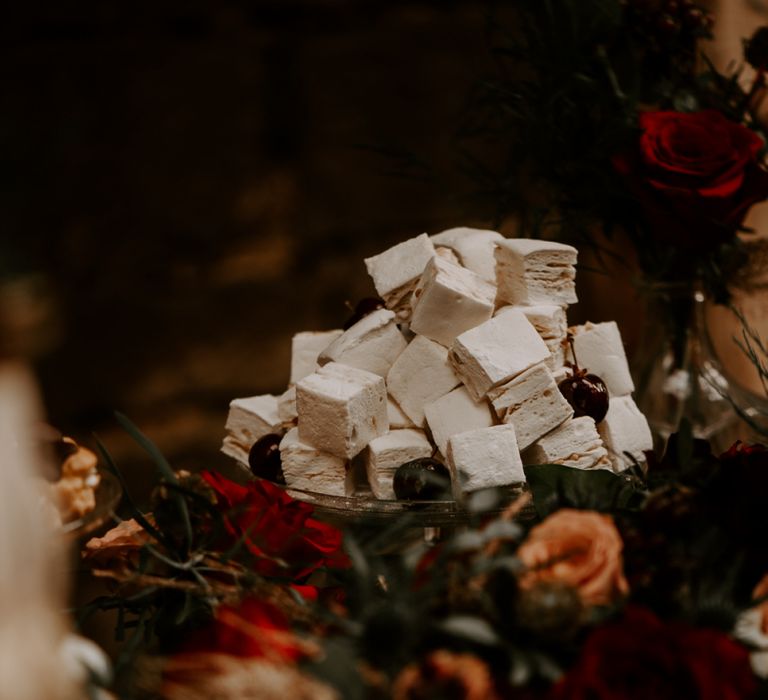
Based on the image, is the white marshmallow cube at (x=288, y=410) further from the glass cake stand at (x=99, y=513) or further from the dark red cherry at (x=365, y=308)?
the glass cake stand at (x=99, y=513)

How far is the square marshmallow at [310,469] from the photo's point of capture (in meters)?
0.82

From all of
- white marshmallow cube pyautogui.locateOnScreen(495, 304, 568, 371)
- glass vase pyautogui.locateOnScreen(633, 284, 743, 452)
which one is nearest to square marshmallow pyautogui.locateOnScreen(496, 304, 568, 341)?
white marshmallow cube pyautogui.locateOnScreen(495, 304, 568, 371)

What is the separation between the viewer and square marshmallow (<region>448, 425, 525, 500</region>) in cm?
76

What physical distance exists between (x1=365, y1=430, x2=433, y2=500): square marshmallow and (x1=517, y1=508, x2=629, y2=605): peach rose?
0.35m

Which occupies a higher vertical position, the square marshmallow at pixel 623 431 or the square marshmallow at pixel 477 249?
the square marshmallow at pixel 477 249

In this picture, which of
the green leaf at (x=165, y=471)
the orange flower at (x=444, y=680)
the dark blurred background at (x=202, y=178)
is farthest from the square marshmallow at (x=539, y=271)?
the dark blurred background at (x=202, y=178)

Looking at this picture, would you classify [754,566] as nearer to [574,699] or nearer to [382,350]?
[574,699]

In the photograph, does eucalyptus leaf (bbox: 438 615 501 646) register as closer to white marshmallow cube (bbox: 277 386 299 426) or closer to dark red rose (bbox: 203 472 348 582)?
dark red rose (bbox: 203 472 348 582)

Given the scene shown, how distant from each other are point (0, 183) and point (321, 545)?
1275 mm

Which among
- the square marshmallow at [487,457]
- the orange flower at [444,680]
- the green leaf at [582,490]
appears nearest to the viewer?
the orange flower at [444,680]

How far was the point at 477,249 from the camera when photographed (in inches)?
36.9

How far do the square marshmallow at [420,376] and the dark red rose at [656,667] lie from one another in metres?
0.46

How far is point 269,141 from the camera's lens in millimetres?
1861

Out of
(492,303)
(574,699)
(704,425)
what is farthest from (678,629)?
(704,425)
